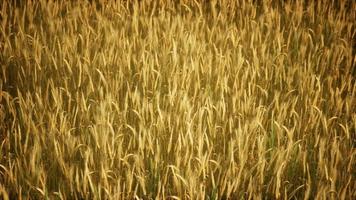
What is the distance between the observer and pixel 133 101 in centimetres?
146

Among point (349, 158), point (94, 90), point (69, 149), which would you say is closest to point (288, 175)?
point (349, 158)

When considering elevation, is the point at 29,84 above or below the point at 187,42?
below

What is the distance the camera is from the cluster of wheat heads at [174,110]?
1216 millimetres

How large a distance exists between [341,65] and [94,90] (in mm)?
1151

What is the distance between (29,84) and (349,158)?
1.26m

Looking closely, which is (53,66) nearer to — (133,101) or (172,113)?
(133,101)

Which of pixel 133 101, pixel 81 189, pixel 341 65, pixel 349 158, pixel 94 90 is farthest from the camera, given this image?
pixel 341 65

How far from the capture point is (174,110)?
1.50 meters

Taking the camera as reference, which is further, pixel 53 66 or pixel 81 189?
pixel 53 66

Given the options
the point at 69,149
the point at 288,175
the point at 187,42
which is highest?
the point at 187,42

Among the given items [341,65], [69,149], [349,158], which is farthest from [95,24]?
[349,158]

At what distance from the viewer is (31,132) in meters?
1.40

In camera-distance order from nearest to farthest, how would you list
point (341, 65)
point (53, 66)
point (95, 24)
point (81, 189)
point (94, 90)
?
point (81, 189) → point (94, 90) → point (53, 66) → point (341, 65) → point (95, 24)

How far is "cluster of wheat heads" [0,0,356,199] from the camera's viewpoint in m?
1.22
